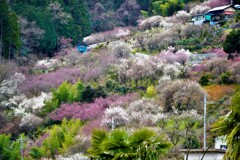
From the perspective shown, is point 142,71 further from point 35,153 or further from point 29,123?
point 35,153

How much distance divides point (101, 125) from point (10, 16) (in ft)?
68.3

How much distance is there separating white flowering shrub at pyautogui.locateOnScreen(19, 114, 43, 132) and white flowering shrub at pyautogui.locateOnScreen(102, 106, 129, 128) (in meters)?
5.60

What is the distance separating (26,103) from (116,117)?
32.9 ft

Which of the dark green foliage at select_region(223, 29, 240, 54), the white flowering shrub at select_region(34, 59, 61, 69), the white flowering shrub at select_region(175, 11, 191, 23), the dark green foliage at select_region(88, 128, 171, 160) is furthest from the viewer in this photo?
the white flowering shrub at select_region(175, 11, 191, 23)

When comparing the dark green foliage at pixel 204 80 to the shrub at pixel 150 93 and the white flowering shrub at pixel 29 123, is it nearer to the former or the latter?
the shrub at pixel 150 93

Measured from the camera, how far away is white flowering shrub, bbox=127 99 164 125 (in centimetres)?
2305

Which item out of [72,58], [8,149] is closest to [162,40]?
[72,58]

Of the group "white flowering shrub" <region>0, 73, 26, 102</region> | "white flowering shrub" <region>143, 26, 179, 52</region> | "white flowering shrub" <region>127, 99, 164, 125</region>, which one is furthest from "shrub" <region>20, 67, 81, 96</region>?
"white flowering shrub" <region>127, 99, 164, 125</region>

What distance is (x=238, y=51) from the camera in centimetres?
3180

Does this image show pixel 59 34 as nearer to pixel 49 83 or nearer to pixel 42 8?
pixel 42 8

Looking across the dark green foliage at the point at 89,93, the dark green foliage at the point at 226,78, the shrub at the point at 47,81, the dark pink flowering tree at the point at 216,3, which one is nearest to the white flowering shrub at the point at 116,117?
the dark green foliage at the point at 89,93

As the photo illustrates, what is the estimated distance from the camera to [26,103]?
32.9 meters

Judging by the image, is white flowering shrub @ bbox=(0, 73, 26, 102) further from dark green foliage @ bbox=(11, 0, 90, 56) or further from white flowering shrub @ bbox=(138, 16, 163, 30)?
white flowering shrub @ bbox=(138, 16, 163, 30)

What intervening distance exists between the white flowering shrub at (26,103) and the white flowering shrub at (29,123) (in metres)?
2.17
